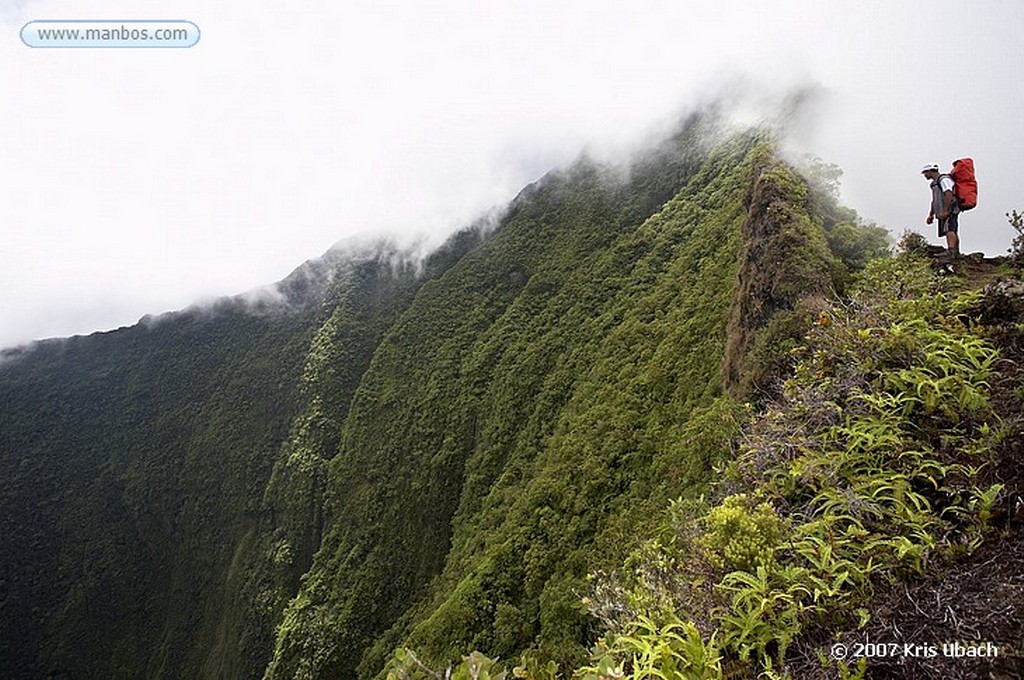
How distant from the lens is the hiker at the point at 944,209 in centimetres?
979

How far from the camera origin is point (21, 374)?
11225cm

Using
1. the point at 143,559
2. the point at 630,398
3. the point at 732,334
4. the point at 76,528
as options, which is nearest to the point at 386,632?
the point at 630,398

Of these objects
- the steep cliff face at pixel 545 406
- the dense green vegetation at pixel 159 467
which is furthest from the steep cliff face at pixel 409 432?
the dense green vegetation at pixel 159 467

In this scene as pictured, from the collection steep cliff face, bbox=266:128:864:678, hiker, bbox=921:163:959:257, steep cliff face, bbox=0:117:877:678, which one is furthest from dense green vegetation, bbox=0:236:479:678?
hiker, bbox=921:163:959:257

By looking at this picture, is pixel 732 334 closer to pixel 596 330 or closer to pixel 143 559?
pixel 596 330

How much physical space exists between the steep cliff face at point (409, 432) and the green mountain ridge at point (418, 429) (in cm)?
28

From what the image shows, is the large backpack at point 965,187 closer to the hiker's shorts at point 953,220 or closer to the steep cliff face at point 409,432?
the hiker's shorts at point 953,220

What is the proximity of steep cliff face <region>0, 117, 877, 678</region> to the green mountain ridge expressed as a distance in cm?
28

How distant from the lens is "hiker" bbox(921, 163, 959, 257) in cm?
979

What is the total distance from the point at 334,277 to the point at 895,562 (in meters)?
115

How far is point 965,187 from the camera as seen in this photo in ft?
32.4

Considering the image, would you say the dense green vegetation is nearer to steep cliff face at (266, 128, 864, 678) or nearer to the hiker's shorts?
steep cliff face at (266, 128, 864, 678)

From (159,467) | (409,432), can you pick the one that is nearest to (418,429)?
(409,432)

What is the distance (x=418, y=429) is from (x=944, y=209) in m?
65.4
